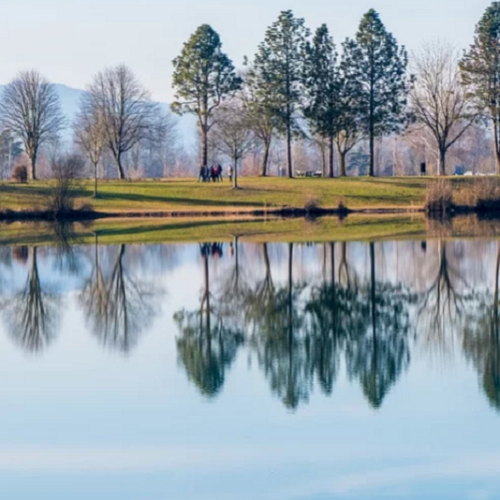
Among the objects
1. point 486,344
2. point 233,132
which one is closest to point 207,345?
point 486,344

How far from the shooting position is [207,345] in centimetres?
1978

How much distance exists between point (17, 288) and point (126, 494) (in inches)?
707

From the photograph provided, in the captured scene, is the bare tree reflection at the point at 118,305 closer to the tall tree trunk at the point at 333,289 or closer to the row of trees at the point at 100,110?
the tall tree trunk at the point at 333,289

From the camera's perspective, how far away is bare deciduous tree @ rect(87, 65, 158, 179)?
80.1 m

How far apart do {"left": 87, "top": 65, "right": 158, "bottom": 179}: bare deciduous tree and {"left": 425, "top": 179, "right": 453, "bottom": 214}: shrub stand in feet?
91.7

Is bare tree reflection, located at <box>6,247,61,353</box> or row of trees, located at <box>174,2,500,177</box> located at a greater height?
row of trees, located at <box>174,2,500,177</box>

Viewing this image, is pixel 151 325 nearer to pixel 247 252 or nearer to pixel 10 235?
pixel 247 252

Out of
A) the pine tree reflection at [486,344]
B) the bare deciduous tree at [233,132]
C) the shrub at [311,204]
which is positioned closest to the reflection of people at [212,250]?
the pine tree reflection at [486,344]

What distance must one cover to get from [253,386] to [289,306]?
26.7ft

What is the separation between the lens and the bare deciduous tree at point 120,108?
263ft

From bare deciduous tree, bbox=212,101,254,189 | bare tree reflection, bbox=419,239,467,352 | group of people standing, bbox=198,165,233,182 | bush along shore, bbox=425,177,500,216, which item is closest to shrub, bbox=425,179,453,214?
bush along shore, bbox=425,177,500,216

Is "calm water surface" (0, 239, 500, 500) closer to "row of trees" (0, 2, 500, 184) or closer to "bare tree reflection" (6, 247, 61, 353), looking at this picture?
"bare tree reflection" (6, 247, 61, 353)

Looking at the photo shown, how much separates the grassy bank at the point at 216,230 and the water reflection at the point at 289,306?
4548mm

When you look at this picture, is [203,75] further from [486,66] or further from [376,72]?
[486,66]
